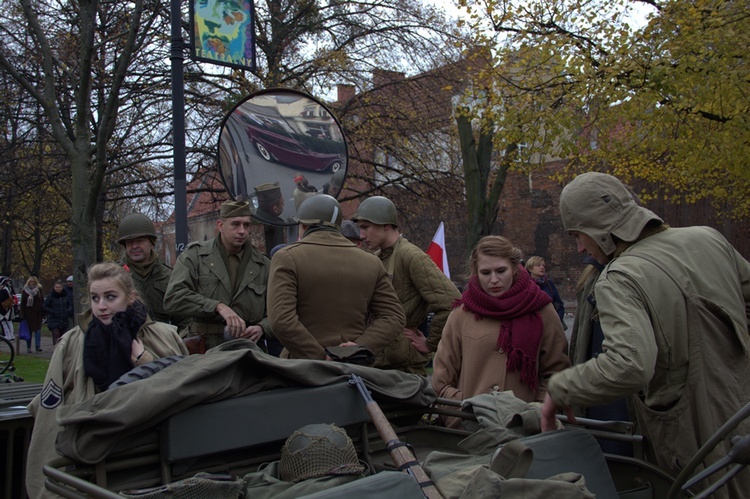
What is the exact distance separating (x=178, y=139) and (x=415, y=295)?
139 inches

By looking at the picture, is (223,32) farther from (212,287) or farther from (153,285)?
(212,287)

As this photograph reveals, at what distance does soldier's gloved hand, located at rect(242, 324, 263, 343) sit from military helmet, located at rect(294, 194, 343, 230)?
91 cm

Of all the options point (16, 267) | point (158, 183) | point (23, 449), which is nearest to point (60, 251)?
point (16, 267)

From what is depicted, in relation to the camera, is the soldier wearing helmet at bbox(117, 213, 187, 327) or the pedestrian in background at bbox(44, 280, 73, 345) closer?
the soldier wearing helmet at bbox(117, 213, 187, 327)

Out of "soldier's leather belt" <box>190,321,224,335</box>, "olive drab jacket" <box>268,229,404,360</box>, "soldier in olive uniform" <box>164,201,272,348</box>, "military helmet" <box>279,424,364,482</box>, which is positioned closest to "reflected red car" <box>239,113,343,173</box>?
"soldier in olive uniform" <box>164,201,272,348</box>

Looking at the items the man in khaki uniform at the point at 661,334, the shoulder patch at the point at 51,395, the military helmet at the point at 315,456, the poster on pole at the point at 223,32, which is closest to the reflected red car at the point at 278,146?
the poster on pole at the point at 223,32

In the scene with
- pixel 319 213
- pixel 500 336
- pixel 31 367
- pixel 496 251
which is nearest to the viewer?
pixel 500 336

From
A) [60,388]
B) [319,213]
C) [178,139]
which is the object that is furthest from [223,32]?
[60,388]

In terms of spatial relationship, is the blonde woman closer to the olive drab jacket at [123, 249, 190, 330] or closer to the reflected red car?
the olive drab jacket at [123, 249, 190, 330]

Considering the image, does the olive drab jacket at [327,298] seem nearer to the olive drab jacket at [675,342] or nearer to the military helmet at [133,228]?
the military helmet at [133,228]

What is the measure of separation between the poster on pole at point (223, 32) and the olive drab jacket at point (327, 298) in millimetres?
3681

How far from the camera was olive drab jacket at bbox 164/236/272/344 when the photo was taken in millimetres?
5047

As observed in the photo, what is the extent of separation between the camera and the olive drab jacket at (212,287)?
5047mm

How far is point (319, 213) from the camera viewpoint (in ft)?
15.2
